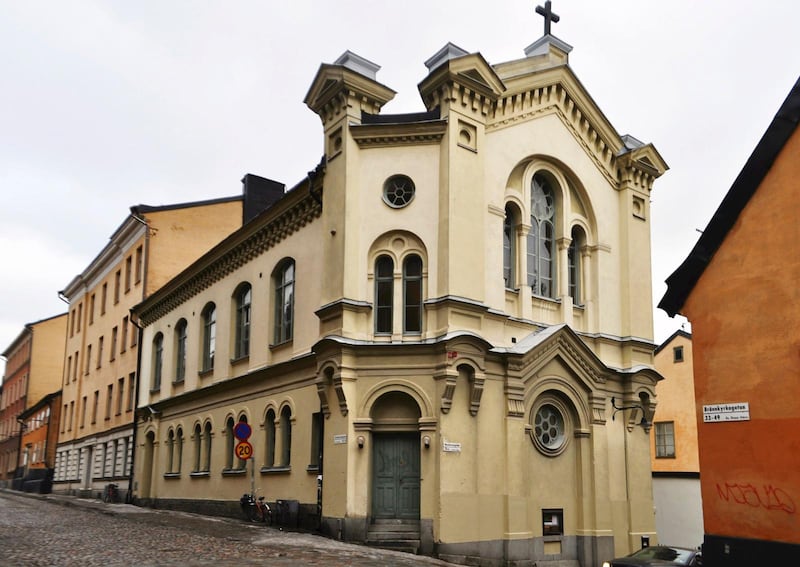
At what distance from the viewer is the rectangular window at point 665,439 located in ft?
112

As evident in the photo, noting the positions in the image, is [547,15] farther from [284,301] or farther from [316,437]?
[316,437]

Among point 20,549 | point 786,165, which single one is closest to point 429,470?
point 20,549

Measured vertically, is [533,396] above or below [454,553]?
above

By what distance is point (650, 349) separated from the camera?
923 inches

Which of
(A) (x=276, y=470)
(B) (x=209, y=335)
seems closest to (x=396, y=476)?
(A) (x=276, y=470)

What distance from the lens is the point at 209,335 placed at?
29078 mm

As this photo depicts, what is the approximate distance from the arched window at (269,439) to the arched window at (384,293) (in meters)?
5.57

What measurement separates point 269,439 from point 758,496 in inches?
567

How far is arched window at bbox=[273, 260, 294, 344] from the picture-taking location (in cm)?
2344

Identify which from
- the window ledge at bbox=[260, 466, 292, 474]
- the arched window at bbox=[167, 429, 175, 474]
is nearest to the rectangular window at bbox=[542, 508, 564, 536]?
the window ledge at bbox=[260, 466, 292, 474]

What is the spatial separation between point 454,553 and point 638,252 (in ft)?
34.9

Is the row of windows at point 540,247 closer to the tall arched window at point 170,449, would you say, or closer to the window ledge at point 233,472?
the window ledge at point 233,472

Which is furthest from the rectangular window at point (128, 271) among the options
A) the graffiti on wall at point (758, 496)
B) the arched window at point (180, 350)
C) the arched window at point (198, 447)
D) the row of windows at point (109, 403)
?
the graffiti on wall at point (758, 496)

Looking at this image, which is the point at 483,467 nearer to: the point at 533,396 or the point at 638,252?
the point at 533,396
